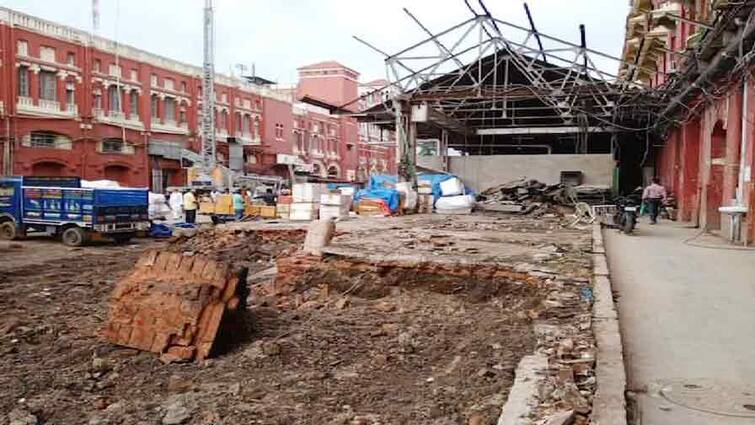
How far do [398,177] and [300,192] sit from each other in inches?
185

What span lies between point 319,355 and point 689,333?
3.40 metres

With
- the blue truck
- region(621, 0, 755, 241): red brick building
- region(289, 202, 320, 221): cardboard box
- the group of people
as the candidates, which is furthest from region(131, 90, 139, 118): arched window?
region(621, 0, 755, 241): red brick building

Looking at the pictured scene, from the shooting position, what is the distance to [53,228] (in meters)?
18.1

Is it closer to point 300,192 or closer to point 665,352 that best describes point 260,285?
point 665,352

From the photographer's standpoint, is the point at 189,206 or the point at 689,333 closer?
the point at 689,333

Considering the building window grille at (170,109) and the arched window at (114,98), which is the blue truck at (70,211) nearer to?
the arched window at (114,98)

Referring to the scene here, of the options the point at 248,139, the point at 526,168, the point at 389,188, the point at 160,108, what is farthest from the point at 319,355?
the point at 248,139

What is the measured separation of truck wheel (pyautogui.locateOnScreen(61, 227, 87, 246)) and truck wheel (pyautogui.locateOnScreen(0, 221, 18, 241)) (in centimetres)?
169

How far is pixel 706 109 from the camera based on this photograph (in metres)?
15.9

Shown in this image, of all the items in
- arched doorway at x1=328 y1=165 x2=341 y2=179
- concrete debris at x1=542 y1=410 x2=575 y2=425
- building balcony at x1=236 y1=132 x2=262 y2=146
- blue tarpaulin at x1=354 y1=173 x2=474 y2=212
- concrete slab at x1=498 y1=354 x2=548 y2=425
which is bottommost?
concrete slab at x1=498 y1=354 x2=548 y2=425

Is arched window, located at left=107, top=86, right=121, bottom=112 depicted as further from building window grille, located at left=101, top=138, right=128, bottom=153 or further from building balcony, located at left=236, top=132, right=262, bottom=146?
building balcony, located at left=236, top=132, right=262, bottom=146

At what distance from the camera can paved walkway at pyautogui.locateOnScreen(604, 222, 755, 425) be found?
419 centimetres

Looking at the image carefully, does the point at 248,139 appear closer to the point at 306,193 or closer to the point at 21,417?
the point at 306,193

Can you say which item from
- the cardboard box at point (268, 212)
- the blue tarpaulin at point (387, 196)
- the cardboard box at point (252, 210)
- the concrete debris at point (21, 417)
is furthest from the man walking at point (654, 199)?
the concrete debris at point (21, 417)
